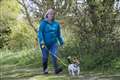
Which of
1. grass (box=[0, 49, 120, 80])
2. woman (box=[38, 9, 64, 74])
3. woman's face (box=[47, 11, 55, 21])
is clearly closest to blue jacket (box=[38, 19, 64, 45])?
woman (box=[38, 9, 64, 74])

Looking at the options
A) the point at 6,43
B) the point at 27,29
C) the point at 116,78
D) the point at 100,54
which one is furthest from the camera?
the point at 6,43

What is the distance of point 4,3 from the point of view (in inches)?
1271

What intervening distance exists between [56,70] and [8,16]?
19.7 meters

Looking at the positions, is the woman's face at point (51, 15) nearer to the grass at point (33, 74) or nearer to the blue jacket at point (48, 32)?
the blue jacket at point (48, 32)

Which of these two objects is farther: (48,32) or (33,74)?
(33,74)

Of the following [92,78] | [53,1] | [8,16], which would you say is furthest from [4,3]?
[92,78]

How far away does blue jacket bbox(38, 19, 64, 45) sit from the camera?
1184cm

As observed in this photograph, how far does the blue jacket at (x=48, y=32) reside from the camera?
38.8 ft

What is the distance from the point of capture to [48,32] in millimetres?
11969

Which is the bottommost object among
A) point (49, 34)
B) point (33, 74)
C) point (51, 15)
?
point (33, 74)

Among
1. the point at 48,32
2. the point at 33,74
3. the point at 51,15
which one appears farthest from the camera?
the point at 33,74

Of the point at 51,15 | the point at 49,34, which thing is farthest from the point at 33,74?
the point at 51,15

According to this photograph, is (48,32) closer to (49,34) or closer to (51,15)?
(49,34)

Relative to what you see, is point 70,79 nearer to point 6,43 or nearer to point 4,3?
point 6,43
